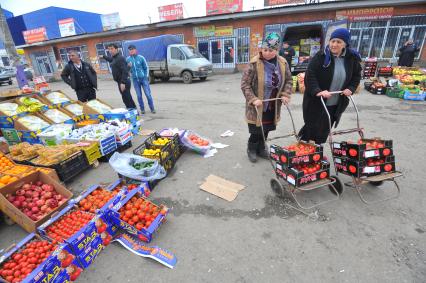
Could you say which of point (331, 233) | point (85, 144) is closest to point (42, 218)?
point (85, 144)

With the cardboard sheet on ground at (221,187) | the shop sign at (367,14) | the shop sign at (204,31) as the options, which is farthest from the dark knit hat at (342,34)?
the shop sign at (204,31)

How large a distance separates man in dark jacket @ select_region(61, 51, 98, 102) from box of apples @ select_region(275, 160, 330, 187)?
5708 mm

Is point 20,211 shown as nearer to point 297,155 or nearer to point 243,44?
point 297,155

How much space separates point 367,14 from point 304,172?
1679 cm

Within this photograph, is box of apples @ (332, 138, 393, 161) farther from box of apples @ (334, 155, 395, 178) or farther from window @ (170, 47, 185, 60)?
window @ (170, 47, 185, 60)

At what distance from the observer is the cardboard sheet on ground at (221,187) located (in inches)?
134

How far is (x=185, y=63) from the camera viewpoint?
13695 millimetres

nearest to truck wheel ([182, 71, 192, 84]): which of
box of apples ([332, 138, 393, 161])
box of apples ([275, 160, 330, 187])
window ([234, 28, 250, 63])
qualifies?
window ([234, 28, 250, 63])

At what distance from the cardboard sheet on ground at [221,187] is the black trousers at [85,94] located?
15.8ft

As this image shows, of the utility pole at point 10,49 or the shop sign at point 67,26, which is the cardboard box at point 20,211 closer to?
the utility pole at point 10,49

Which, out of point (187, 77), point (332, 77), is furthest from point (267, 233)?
point (187, 77)

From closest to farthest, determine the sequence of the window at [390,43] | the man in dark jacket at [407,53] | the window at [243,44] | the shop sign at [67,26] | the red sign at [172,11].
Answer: the man in dark jacket at [407,53], the window at [390,43], the window at [243,44], the red sign at [172,11], the shop sign at [67,26]

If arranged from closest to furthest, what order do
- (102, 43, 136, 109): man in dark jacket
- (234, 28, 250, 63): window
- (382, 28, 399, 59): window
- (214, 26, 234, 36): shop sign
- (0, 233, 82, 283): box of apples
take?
(0, 233, 82, 283): box of apples
(102, 43, 136, 109): man in dark jacket
(382, 28, 399, 59): window
(234, 28, 250, 63): window
(214, 26, 234, 36): shop sign

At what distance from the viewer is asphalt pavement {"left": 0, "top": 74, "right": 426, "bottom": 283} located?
223 centimetres
